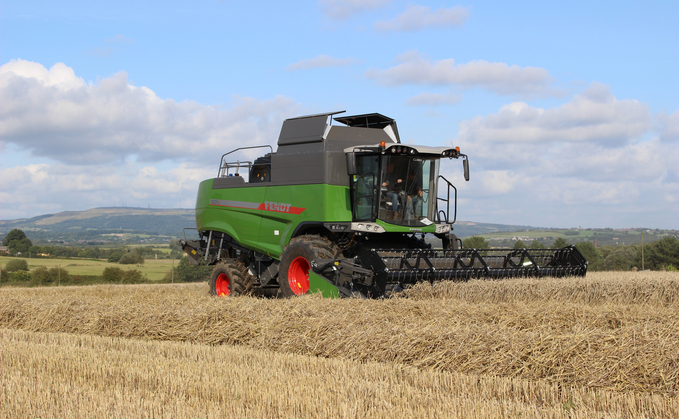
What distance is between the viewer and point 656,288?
9.69 m

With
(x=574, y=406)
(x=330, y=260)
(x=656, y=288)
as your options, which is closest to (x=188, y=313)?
(x=330, y=260)

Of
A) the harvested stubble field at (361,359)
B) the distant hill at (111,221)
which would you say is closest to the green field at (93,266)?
the harvested stubble field at (361,359)

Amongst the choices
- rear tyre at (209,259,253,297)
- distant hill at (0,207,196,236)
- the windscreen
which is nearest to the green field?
rear tyre at (209,259,253,297)

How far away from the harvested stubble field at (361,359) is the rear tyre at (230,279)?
2.90 meters

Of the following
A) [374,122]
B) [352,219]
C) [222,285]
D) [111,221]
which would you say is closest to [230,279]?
[222,285]

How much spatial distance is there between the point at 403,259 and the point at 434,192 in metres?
2.27

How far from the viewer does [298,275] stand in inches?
388

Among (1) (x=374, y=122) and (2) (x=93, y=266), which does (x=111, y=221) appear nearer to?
(2) (x=93, y=266)

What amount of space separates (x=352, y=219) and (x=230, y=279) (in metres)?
3.22

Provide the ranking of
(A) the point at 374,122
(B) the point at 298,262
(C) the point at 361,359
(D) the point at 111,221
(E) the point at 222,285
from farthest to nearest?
(D) the point at 111,221
(E) the point at 222,285
(A) the point at 374,122
(B) the point at 298,262
(C) the point at 361,359

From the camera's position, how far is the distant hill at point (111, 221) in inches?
4830

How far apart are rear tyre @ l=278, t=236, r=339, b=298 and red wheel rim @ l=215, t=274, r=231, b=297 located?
2389mm

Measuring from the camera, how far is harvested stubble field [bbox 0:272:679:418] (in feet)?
13.9

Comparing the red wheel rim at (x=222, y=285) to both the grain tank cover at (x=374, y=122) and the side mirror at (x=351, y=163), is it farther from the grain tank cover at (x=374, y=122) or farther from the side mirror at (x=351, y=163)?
the side mirror at (x=351, y=163)
